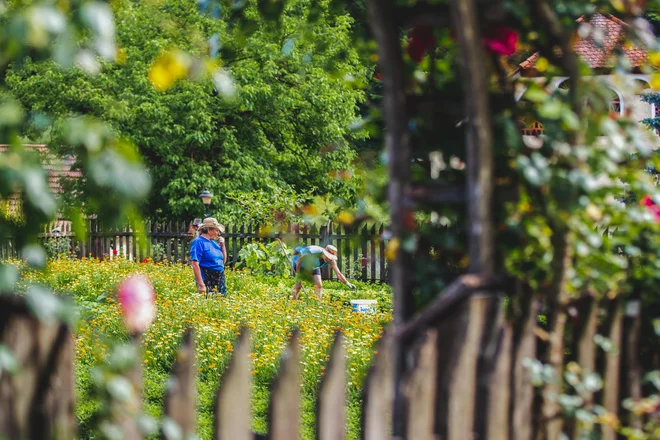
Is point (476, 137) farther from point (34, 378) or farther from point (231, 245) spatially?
point (231, 245)

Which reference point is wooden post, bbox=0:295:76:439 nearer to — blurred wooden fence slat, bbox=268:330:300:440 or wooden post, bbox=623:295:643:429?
blurred wooden fence slat, bbox=268:330:300:440

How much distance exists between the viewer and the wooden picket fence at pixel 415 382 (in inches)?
45.6

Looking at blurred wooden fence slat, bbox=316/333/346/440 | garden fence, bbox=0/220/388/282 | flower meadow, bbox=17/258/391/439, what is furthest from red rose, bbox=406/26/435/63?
garden fence, bbox=0/220/388/282

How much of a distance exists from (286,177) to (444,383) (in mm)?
23767

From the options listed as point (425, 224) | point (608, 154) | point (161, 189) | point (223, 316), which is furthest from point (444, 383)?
point (161, 189)

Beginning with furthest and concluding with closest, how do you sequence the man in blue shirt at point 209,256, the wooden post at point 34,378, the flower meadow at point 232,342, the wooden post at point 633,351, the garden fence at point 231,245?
the garden fence at point 231,245 < the man in blue shirt at point 209,256 < the flower meadow at point 232,342 < the wooden post at point 633,351 < the wooden post at point 34,378

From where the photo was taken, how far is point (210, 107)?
22.6 m

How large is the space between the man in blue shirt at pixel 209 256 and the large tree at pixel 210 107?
9.89 m

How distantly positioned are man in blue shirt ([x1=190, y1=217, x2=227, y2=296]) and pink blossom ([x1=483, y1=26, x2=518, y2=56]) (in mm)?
8309

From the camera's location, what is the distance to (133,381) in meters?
1.20

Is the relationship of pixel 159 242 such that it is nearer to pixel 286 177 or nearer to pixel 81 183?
pixel 286 177

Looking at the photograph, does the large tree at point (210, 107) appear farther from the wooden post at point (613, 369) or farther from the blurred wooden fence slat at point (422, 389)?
the blurred wooden fence slat at point (422, 389)

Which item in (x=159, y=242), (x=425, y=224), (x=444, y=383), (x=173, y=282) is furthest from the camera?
(x=159, y=242)

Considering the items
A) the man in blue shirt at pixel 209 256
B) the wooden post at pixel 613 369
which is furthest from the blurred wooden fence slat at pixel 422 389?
the man in blue shirt at pixel 209 256
